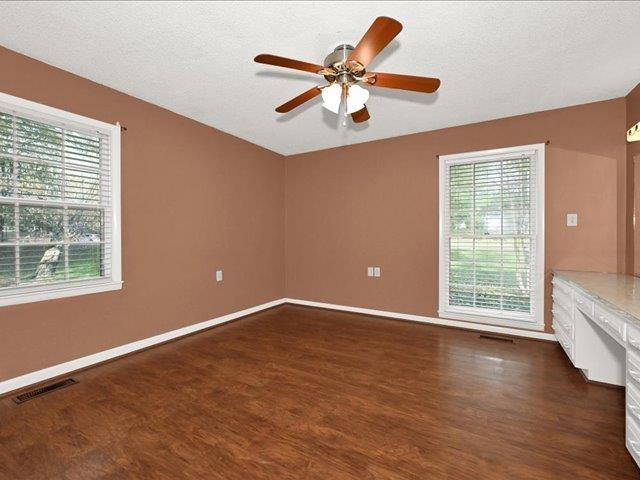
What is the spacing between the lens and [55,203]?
2.69 metres

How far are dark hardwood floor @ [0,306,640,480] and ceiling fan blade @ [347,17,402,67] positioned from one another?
229cm

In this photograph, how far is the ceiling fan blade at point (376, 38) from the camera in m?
1.61

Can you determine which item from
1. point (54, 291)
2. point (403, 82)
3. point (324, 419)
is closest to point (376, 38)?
A: point (403, 82)

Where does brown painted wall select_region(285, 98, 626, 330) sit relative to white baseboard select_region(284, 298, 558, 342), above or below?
above

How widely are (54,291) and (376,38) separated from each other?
10.3 feet

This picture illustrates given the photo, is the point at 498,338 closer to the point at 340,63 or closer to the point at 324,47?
the point at 340,63

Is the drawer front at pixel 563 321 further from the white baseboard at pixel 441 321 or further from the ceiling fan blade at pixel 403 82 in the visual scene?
the ceiling fan blade at pixel 403 82

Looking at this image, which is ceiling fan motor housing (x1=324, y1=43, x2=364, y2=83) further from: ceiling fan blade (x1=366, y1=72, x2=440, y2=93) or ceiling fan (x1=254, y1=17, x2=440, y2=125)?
ceiling fan blade (x1=366, y1=72, x2=440, y2=93)

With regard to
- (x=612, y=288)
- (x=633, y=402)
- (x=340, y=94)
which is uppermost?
(x=340, y=94)

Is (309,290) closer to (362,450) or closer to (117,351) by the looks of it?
(117,351)

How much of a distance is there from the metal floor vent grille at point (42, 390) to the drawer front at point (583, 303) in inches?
159

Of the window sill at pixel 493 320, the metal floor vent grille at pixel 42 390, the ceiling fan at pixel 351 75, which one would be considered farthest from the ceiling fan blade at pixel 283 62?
the window sill at pixel 493 320

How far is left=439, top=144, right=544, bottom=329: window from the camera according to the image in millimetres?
3650

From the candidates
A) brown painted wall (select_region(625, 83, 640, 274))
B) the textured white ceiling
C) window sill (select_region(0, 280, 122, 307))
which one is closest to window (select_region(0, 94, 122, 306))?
window sill (select_region(0, 280, 122, 307))
